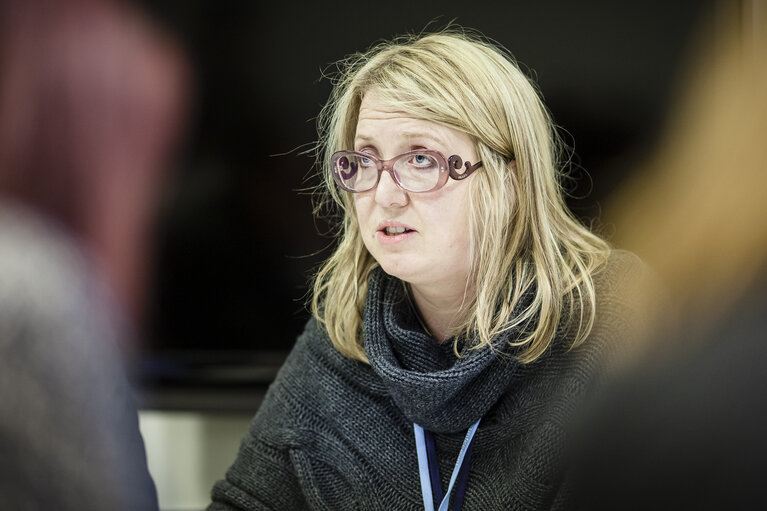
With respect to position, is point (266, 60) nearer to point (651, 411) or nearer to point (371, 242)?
point (371, 242)

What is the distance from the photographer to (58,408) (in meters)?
0.80

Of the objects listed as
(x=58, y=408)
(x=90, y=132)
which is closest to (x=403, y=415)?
(x=58, y=408)

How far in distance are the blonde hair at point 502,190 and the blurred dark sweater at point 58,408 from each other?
17.1 inches

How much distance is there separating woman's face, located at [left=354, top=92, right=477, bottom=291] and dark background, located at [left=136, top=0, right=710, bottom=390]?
331 mm

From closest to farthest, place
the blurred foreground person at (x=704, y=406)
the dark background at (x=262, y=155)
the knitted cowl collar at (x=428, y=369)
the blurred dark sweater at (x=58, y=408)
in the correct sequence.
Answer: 1. the blurred foreground person at (x=704, y=406)
2. the blurred dark sweater at (x=58, y=408)
3. the knitted cowl collar at (x=428, y=369)
4. the dark background at (x=262, y=155)

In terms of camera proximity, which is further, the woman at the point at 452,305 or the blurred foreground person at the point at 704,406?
the woman at the point at 452,305

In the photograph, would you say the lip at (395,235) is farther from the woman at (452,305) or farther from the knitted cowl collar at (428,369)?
the knitted cowl collar at (428,369)

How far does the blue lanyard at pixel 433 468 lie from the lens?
41.7 inches

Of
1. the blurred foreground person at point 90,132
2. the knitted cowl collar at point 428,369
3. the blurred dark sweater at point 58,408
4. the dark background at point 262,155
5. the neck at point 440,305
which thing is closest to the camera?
the blurred dark sweater at point 58,408

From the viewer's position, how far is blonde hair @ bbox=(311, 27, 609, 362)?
1.02 metres

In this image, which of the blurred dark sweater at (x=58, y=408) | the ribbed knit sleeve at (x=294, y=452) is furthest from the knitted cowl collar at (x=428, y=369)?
the blurred dark sweater at (x=58, y=408)

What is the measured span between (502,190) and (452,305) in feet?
0.61

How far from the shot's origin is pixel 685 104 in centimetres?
127

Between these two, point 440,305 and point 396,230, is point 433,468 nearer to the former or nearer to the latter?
point 440,305
